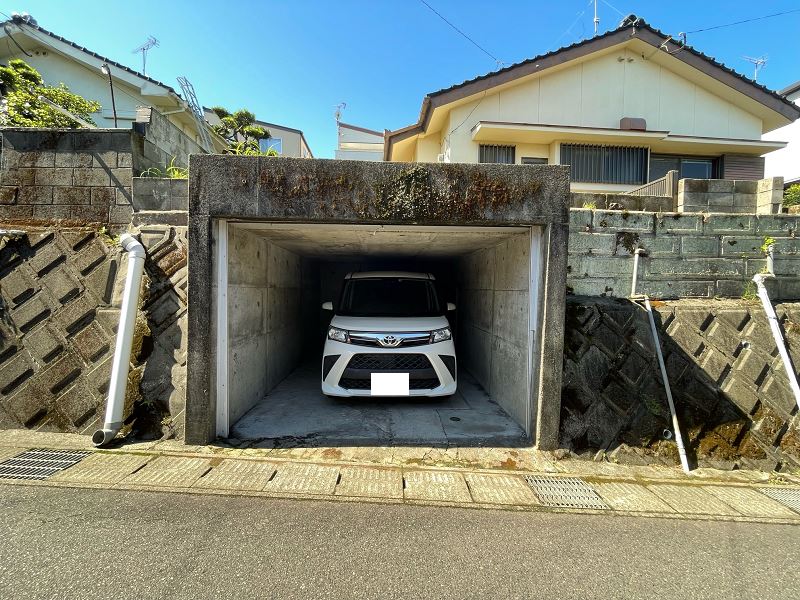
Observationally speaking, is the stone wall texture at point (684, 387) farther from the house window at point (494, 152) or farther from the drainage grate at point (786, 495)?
the house window at point (494, 152)

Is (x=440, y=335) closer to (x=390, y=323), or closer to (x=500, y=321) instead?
(x=390, y=323)

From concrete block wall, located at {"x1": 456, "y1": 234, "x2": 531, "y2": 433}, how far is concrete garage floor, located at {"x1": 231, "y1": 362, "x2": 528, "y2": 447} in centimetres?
29

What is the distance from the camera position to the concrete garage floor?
12.0 ft

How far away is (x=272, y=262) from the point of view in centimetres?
507

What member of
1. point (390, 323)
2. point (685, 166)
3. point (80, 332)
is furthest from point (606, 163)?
point (80, 332)

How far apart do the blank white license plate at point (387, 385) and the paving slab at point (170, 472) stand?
178cm

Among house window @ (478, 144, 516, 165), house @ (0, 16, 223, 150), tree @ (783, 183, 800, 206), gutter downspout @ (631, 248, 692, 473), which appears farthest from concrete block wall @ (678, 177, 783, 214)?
house @ (0, 16, 223, 150)

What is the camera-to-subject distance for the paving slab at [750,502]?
2662mm

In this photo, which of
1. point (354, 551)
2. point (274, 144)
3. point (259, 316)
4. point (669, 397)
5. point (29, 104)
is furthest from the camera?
point (274, 144)

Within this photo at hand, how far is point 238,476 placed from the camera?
2.92 metres

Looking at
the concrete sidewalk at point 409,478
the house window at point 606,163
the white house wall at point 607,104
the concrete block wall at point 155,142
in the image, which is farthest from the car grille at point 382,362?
the house window at point 606,163

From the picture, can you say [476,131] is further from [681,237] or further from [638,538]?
[638,538]

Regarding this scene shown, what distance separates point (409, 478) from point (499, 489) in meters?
0.71

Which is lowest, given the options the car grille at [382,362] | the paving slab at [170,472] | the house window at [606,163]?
the paving slab at [170,472]
